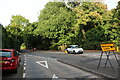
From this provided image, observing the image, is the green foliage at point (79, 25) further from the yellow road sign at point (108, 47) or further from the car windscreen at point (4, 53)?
the yellow road sign at point (108, 47)

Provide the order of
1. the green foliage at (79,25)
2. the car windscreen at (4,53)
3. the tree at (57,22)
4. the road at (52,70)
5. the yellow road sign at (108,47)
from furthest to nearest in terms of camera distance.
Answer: the tree at (57,22) < the green foliage at (79,25) < the yellow road sign at (108,47) < the car windscreen at (4,53) < the road at (52,70)

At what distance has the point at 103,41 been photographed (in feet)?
138

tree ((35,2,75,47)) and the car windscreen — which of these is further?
tree ((35,2,75,47))

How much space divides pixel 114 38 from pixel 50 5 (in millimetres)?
22951

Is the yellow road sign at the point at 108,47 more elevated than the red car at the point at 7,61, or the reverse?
the yellow road sign at the point at 108,47

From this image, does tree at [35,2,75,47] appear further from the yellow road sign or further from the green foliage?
the yellow road sign

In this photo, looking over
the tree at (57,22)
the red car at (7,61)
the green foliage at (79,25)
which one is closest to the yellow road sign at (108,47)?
the red car at (7,61)

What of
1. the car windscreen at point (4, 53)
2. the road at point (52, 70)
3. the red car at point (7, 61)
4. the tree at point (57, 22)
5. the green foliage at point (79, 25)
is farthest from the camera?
the tree at point (57, 22)

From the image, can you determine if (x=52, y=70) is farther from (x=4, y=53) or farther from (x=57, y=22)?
(x=57, y=22)

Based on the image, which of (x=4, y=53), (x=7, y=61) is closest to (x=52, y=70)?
(x=7, y=61)

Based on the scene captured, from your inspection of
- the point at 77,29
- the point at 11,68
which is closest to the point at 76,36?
the point at 77,29

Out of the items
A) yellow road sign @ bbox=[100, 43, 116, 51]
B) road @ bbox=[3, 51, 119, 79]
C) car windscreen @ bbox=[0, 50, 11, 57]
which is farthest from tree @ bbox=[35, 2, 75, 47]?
car windscreen @ bbox=[0, 50, 11, 57]

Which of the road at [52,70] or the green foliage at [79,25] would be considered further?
the green foliage at [79,25]

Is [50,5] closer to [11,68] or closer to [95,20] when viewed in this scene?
[95,20]
